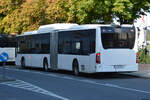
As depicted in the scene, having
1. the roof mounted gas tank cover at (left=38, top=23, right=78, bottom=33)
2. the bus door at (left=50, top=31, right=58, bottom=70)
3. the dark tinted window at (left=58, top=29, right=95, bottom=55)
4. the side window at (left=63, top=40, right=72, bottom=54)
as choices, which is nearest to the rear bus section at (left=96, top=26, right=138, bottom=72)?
the dark tinted window at (left=58, top=29, right=95, bottom=55)


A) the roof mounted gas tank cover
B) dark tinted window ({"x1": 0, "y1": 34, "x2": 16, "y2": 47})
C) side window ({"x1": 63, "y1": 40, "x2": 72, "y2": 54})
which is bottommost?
side window ({"x1": 63, "y1": 40, "x2": 72, "y2": 54})

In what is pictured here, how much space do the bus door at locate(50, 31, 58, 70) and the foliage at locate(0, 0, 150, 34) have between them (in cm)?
338

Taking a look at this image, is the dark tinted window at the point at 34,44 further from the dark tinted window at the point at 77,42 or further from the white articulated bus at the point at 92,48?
the dark tinted window at the point at 77,42

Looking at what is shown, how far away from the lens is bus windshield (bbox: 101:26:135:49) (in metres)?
21.7

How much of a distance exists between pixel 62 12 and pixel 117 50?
2139cm

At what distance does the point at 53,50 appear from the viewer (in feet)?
91.0

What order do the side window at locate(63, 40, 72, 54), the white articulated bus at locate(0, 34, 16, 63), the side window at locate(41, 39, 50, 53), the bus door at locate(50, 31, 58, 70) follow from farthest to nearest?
the white articulated bus at locate(0, 34, 16, 63) < the side window at locate(41, 39, 50, 53) < the bus door at locate(50, 31, 58, 70) < the side window at locate(63, 40, 72, 54)

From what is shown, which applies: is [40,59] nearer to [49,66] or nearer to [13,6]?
[49,66]

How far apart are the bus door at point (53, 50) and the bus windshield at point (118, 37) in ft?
20.2

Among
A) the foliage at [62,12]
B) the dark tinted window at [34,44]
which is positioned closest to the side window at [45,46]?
the dark tinted window at [34,44]

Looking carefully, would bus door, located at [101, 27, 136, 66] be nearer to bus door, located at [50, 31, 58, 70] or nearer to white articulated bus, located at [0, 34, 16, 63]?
bus door, located at [50, 31, 58, 70]

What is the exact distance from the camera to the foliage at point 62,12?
2942cm

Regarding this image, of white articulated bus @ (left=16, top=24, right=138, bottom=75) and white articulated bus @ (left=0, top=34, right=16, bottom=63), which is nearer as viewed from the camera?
white articulated bus @ (left=16, top=24, right=138, bottom=75)

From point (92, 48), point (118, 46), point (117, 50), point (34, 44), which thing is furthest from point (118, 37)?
point (34, 44)
